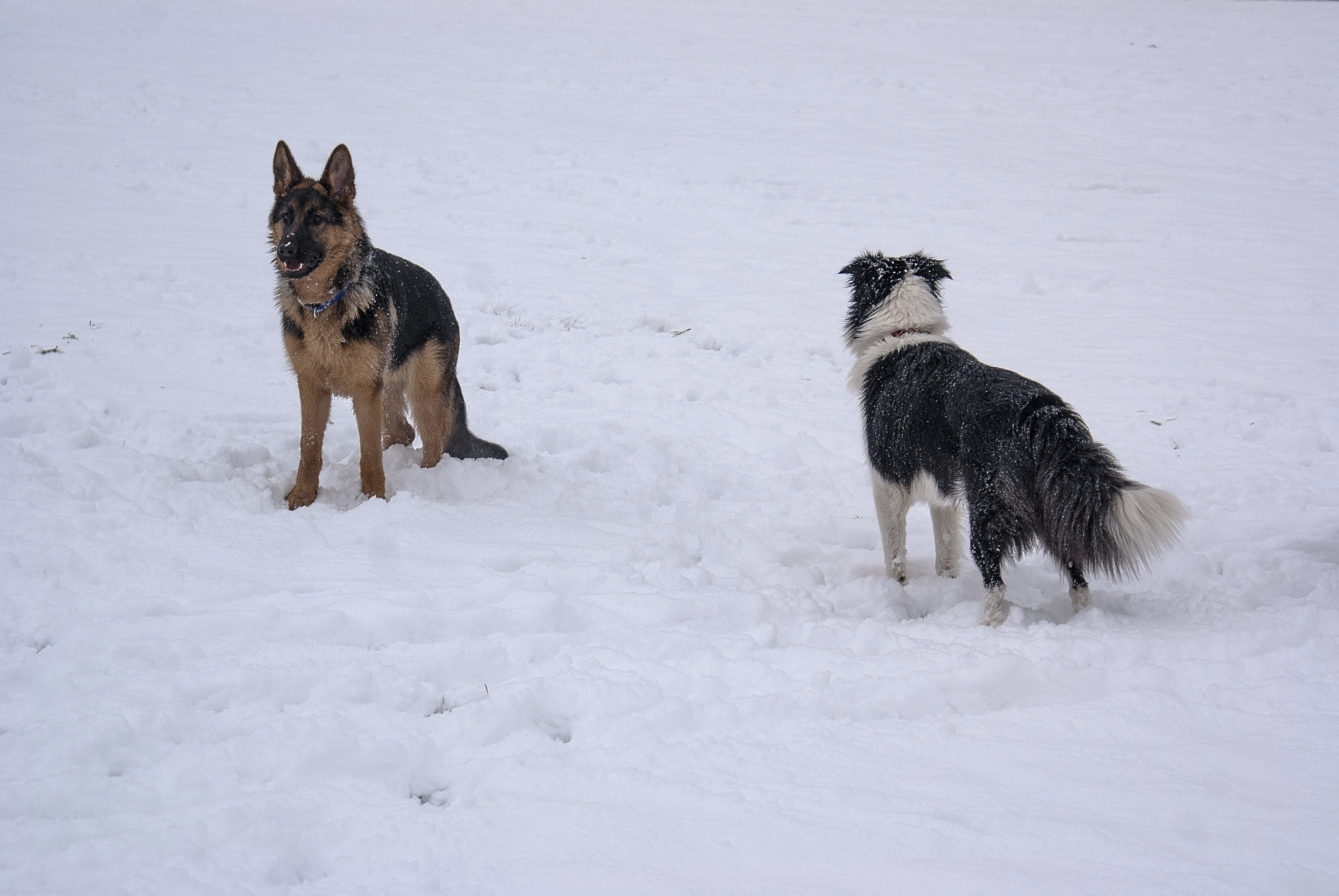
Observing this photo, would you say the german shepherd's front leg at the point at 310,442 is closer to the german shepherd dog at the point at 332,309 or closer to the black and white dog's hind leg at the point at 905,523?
the german shepherd dog at the point at 332,309

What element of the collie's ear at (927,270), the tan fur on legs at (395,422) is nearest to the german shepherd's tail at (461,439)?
the tan fur on legs at (395,422)

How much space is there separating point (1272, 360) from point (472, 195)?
10106 mm

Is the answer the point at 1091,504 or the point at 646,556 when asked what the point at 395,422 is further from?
the point at 1091,504

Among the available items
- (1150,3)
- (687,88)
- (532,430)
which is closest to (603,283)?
(532,430)

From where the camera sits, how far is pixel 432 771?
267cm

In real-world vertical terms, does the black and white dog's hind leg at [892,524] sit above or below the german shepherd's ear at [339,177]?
below

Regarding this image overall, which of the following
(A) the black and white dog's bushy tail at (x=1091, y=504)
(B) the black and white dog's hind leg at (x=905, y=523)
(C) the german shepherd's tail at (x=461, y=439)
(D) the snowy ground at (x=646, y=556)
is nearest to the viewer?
(D) the snowy ground at (x=646, y=556)

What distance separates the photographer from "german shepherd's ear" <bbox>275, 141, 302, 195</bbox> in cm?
491

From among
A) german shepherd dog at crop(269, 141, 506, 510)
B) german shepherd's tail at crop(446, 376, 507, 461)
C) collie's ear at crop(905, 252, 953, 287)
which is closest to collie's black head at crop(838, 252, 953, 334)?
collie's ear at crop(905, 252, 953, 287)

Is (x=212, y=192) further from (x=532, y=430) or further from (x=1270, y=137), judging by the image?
(x=1270, y=137)

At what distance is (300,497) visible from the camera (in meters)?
4.93

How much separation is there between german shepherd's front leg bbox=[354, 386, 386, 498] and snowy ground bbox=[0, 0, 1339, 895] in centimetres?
15

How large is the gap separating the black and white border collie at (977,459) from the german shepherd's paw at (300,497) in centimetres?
320

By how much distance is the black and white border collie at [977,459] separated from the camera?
12.1 feet
